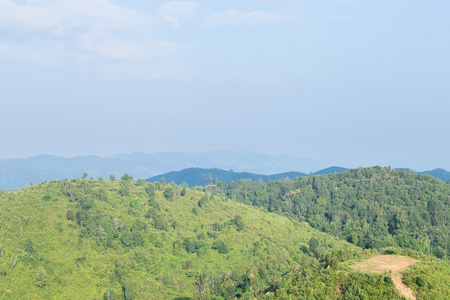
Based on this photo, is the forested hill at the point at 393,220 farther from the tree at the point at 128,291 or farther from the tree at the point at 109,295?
the tree at the point at 109,295

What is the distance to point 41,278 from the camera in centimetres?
8188

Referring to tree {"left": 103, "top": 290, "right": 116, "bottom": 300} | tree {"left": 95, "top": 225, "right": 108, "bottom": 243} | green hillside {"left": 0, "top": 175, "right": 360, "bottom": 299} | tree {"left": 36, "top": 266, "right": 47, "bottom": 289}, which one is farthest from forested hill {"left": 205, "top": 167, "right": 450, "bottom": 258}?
tree {"left": 36, "top": 266, "right": 47, "bottom": 289}

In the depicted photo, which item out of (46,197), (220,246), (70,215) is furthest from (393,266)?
(46,197)

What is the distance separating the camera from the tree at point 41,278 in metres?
81.5

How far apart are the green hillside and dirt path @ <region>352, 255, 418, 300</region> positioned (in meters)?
12.7

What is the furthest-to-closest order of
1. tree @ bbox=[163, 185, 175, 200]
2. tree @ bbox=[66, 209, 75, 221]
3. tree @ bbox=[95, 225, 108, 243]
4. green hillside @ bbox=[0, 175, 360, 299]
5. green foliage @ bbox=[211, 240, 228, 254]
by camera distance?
tree @ bbox=[163, 185, 175, 200], green foliage @ bbox=[211, 240, 228, 254], tree @ bbox=[66, 209, 75, 221], tree @ bbox=[95, 225, 108, 243], green hillside @ bbox=[0, 175, 360, 299]

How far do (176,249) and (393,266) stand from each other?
68.1m

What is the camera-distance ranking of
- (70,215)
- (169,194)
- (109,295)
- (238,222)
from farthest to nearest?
(169,194), (238,222), (70,215), (109,295)

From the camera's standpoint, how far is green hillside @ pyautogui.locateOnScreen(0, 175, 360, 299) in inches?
3415

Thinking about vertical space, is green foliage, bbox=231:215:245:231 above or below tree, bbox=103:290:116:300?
above

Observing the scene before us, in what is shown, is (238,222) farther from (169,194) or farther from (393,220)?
(393,220)

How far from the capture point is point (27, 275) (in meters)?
83.3

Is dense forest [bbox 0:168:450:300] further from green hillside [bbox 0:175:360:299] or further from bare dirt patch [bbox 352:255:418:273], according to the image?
bare dirt patch [bbox 352:255:418:273]

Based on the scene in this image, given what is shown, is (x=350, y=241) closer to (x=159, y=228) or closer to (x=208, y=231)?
(x=208, y=231)
